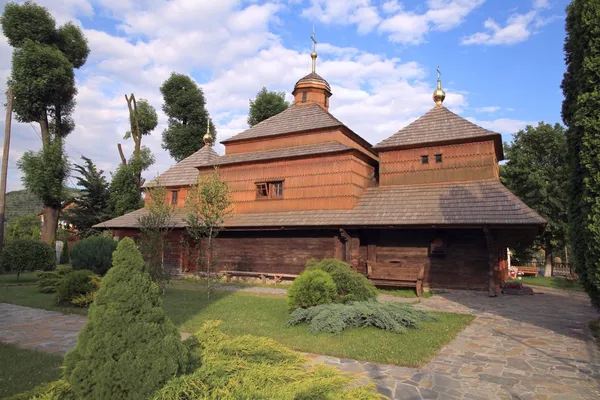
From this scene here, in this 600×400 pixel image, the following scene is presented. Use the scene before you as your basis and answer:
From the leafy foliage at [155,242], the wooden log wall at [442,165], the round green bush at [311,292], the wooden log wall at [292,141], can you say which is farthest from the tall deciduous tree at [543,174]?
the leafy foliage at [155,242]

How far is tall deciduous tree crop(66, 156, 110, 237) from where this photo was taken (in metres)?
31.3

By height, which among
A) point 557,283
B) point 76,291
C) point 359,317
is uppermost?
point 76,291

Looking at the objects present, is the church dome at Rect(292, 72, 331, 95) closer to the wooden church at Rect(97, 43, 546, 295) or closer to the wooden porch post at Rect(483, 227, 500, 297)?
the wooden church at Rect(97, 43, 546, 295)

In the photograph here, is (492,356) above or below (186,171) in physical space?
below

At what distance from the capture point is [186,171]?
23.6 m

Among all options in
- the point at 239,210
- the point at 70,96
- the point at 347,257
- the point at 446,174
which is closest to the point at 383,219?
the point at 347,257

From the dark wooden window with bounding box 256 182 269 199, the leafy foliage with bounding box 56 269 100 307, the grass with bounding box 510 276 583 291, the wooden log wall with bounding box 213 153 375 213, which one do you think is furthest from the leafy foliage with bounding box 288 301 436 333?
the grass with bounding box 510 276 583 291

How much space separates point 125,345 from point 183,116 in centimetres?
3314

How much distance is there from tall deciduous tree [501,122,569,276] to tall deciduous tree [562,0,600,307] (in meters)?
19.7

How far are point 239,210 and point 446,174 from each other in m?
9.82

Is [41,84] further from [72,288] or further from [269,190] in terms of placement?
[72,288]

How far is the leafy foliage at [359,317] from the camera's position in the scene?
800cm

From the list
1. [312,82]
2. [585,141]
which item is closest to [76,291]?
[585,141]

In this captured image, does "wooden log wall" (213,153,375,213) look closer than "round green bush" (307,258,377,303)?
No
